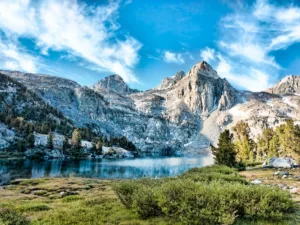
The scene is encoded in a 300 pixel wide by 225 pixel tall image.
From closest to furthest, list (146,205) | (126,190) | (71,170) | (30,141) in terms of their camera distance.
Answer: (146,205) < (126,190) < (71,170) < (30,141)

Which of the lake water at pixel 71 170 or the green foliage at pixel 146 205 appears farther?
the lake water at pixel 71 170

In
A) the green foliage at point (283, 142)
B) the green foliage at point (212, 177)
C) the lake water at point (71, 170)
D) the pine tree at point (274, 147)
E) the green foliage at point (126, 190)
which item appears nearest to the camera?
the green foliage at point (126, 190)

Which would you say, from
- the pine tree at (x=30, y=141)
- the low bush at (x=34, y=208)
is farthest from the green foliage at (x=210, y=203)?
the pine tree at (x=30, y=141)

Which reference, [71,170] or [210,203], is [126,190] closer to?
[210,203]

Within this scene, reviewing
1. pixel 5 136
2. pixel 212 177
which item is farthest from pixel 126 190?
pixel 5 136

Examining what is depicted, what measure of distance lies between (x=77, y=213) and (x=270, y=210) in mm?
12775

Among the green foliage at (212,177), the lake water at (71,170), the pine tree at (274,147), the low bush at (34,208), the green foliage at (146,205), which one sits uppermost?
the pine tree at (274,147)

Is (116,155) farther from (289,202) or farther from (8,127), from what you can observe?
(289,202)

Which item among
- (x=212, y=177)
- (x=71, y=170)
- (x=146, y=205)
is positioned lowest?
(x=71, y=170)

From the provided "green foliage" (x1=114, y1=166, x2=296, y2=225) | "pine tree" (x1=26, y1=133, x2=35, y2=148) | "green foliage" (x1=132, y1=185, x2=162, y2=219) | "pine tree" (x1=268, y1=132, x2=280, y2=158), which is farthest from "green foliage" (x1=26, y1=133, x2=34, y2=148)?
"green foliage" (x1=114, y1=166, x2=296, y2=225)

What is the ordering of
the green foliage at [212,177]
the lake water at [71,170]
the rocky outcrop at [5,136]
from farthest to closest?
the rocky outcrop at [5,136] → the lake water at [71,170] → the green foliage at [212,177]

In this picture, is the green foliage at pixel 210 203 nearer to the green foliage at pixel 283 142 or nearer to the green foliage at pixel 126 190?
the green foliage at pixel 126 190

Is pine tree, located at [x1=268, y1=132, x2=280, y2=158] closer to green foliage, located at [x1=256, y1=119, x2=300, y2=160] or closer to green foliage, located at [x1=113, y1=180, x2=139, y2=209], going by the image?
green foliage, located at [x1=256, y1=119, x2=300, y2=160]

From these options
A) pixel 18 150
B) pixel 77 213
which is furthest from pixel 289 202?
pixel 18 150
